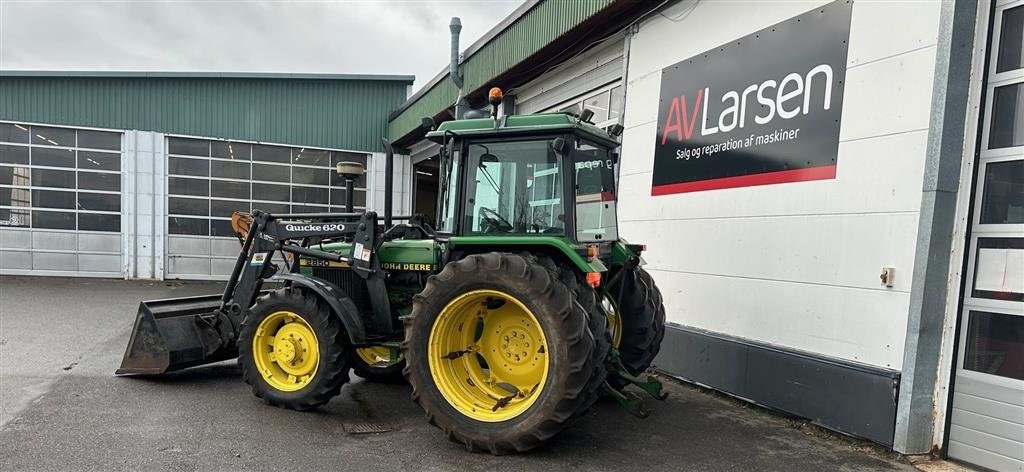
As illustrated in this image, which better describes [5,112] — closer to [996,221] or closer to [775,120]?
[775,120]

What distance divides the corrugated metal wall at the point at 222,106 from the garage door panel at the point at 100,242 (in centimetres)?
268

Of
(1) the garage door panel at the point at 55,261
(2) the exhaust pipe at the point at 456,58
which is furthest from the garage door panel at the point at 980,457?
(1) the garage door panel at the point at 55,261

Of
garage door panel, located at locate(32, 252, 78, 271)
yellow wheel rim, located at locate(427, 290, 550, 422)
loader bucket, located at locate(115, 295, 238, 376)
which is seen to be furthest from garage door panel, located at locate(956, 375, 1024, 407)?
garage door panel, located at locate(32, 252, 78, 271)

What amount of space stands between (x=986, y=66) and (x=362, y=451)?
16.0 ft

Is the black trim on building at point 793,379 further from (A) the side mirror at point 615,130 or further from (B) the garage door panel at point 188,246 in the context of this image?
(B) the garage door panel at point 188,246

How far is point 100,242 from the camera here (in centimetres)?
1401

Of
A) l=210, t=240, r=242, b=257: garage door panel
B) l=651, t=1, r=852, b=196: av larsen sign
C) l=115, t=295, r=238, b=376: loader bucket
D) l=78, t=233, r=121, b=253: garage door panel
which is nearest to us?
l=651, t=1, r=852, b=196: av larsen sign

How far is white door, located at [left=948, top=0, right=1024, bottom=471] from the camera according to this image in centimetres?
361

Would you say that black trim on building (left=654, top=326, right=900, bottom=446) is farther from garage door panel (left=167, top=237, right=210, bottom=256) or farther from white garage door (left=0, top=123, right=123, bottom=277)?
white garage door (left=0, top=123, right=123, bottom=277)

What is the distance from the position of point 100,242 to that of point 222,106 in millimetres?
4415

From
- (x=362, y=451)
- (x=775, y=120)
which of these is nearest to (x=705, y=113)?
(x=775, y=120)

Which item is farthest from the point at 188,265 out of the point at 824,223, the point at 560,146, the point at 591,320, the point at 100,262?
the point at 824,223

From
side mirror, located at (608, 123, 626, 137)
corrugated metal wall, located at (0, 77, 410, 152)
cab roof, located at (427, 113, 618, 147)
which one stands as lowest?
cab roof, located at (427, 113, 618, 147)

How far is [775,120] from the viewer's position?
500 cm
